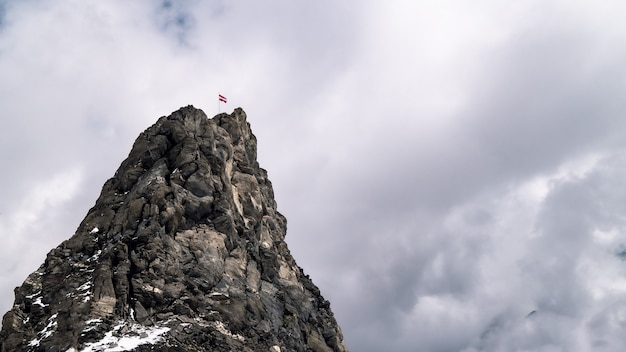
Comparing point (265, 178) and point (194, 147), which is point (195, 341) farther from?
point (265, 178)

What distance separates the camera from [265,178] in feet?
537

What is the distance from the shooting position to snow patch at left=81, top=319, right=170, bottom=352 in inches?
3597

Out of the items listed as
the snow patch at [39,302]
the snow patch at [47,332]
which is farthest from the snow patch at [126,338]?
the snow patch at [39,302]

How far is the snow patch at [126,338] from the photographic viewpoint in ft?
300

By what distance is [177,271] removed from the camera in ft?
356

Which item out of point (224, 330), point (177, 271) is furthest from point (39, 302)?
point (224, 330)

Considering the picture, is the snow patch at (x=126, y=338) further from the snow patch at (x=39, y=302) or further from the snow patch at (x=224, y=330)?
the snow patch at (x=39, y=302)

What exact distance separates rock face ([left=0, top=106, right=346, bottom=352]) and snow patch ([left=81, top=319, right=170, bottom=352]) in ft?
0.50

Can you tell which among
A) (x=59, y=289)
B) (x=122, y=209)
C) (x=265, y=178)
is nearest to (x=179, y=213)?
(x=122, y=209)

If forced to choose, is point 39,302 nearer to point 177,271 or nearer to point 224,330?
point 177,271

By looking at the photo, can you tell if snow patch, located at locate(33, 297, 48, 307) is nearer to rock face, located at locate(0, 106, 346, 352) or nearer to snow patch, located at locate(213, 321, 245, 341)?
rock face, located at locate(0, 106, 346, 352)

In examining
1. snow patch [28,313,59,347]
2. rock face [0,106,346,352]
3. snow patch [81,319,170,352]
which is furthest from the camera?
rock face [0,106,346,352]

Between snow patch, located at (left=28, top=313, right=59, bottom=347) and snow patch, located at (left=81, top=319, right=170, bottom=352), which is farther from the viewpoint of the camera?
snow patch, located at (left=28, top=313, right=59, bottom=347)

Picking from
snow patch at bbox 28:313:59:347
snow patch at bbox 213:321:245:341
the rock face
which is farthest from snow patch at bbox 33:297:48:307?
snow patch at bbox 213:321:245:341
